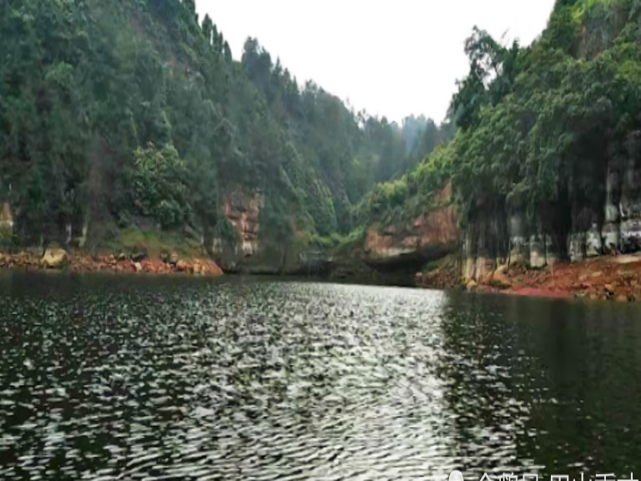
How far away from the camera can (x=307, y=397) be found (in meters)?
21.4

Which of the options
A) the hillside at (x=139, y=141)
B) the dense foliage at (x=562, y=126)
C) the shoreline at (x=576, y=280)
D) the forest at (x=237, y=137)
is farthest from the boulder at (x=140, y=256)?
the shoreline at (x=576, y=280)

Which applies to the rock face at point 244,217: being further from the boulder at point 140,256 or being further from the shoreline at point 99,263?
the boulder at point 140,256

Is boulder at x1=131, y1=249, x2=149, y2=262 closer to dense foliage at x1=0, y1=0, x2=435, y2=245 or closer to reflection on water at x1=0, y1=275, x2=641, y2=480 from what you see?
dense foliage at x1=0, y1=0, x2=435, y2=245

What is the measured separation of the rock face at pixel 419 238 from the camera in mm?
114562

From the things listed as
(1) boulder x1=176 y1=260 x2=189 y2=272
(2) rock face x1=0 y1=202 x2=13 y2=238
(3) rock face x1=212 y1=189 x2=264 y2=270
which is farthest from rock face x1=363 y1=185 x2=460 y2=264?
(2) rock face x1=0 y1=202 x2=13 y2=238

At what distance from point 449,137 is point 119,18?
3807 inches

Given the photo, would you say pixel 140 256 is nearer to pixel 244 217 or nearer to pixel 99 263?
pixel 99 263

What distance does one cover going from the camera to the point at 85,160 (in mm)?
103062

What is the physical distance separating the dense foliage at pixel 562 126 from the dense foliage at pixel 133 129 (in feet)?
172

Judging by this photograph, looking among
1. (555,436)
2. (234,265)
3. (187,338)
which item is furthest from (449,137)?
(555,436)

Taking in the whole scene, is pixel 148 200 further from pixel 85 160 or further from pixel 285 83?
pixel 285 83

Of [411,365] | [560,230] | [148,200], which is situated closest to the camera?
[411,365]

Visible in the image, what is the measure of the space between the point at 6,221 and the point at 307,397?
277ft

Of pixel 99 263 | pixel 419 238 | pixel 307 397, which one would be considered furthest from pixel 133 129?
pixel 307 397
